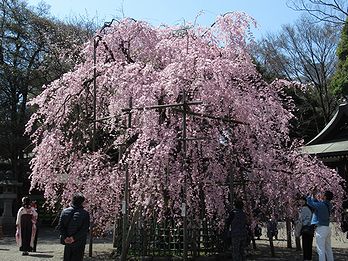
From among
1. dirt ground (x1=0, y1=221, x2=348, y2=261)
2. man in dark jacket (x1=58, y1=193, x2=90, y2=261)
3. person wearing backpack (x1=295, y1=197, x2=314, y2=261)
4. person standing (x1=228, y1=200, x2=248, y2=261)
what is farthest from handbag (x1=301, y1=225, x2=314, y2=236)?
man in dark jacket (x1=58, y1=193, x2=90, y2=261)

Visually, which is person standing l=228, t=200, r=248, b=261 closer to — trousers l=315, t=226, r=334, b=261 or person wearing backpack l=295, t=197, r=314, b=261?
trousers l=315, t=226, r=334, b=261

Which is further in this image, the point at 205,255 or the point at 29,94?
the point at 29,94

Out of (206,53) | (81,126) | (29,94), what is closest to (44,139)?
(81,126)

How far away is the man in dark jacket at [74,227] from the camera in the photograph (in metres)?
8.09

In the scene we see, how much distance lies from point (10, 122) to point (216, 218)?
18.1 meters

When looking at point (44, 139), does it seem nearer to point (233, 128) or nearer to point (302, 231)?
point (233, 128)

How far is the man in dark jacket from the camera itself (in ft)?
26.5

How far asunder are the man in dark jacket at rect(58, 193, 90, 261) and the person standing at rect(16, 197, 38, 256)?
6.45 meters

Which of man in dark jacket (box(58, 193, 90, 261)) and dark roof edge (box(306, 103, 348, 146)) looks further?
dark roof edge (box(306, 103, 348, 146))

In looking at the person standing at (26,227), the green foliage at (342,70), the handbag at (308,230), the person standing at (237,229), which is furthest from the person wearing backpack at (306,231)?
the green foliage at (342,70)

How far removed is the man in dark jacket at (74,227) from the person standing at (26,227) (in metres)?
6.45

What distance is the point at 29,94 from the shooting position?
2970 cm

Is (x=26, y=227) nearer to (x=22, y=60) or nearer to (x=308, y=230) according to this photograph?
(x=308, y=230)

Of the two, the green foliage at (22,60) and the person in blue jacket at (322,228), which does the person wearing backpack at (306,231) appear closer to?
the person in blue jacket at (322,228)
